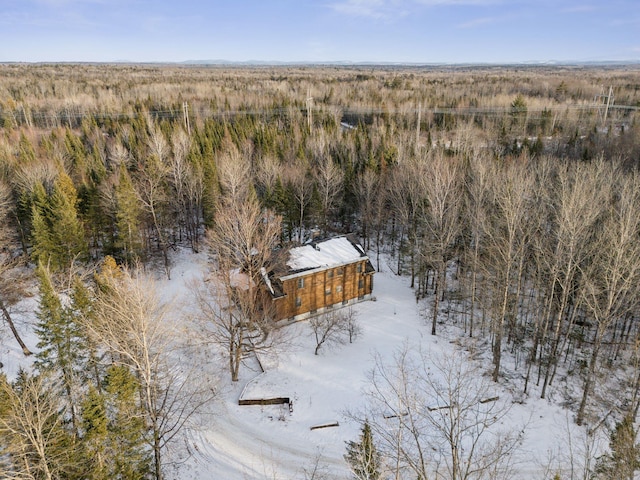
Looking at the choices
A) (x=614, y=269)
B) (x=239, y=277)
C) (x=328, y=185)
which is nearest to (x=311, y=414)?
(x=239, y=277)

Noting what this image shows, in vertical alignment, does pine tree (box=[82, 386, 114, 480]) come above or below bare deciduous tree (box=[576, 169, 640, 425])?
below

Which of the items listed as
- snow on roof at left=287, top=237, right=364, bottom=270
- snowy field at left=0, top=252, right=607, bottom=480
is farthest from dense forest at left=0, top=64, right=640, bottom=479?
snow on roof at left=287, top=237, right=364, bottom=270

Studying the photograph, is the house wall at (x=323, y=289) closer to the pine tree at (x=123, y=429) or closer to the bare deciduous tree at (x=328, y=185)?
the bare deciduous tree at (x=328, y=185)

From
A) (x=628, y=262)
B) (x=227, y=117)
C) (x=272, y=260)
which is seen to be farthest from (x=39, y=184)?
(x=227, y=117)

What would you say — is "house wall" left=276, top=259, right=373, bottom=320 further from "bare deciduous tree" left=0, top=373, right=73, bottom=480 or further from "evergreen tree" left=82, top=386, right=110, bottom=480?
"bare deciduous tree" left=0, top=373, right=73, bottom=480

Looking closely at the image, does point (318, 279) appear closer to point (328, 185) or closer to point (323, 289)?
point (323, 289)

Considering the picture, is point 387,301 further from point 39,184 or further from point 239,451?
point 39,184

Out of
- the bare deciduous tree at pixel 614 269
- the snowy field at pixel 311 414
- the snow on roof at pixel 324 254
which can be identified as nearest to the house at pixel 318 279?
the snow on roof at pixel 324 254
